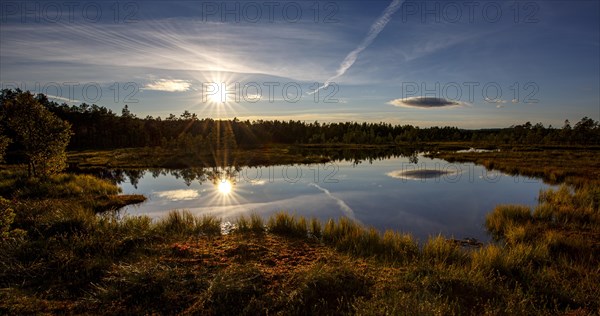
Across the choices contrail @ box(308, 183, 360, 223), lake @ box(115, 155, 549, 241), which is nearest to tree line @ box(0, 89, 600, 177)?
lake @ box(115, 155, 549, 241)

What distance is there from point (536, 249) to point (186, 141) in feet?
261

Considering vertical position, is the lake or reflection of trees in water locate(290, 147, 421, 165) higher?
reflection of trees in water locate(290, 147, 421, 165)

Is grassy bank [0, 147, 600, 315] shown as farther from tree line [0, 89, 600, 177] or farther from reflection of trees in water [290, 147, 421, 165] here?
reflection of trees in water [290, 147, 421, 165]

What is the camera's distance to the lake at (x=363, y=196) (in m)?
19.7

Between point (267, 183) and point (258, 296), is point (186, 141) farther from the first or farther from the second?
point (258, 296)

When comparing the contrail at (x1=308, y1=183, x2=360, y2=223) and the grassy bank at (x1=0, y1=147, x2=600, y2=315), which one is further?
the contrail at (x1=308, y1=183, x2=360, y2=223)

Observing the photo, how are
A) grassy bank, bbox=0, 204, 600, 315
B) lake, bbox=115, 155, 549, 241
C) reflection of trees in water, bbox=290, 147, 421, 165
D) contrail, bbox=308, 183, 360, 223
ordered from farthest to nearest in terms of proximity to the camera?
1. reflection of trees in water, bbox=290, 147, 421, 165
2. contrail, bbox=308, 183, 360, 223
3. lake, bbox=115, 155, 549, 241
4. grassy bank, bbox=0, 204, 600, 315

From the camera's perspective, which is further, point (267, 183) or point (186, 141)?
point (186, 141)

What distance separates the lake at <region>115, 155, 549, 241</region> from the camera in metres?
19.7

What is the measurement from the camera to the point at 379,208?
2269 centimetres

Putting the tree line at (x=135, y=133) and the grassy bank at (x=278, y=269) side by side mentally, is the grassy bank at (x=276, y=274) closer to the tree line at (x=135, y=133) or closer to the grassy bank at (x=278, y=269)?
the grassy bank at (x=278, y=269)

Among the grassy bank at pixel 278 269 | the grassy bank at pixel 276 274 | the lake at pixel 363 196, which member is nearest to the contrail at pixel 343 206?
the lake at pixel 363 196

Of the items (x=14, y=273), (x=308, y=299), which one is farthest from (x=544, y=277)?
(x=14, y=273)

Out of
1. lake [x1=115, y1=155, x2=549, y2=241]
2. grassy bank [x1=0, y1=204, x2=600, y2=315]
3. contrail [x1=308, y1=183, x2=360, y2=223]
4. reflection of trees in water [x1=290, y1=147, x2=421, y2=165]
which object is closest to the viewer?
grassy bank [x1=0, y1=204, x2=600, y2=315]
